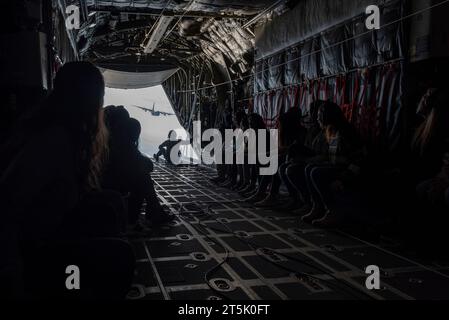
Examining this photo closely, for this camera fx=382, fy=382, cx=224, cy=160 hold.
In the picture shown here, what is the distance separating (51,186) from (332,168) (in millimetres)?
3738

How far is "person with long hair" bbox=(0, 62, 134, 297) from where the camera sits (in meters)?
1.50

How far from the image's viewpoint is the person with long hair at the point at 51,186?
4.94 ft

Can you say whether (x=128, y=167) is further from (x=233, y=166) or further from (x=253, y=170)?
(x=233, y=166)

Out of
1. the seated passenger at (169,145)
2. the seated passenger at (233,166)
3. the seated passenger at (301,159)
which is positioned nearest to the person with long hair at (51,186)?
the seated passenger at (301,159)

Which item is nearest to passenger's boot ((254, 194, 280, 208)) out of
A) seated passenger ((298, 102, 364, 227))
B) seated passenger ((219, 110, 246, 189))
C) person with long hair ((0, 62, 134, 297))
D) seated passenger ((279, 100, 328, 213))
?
seated passenger ((279, 100, 328, 213))

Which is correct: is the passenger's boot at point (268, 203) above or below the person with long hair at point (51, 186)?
below

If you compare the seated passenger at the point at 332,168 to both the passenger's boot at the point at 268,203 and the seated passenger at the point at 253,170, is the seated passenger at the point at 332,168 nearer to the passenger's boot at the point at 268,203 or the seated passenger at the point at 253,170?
the passenger's boot at the point at 268,203

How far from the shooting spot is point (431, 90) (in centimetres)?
393

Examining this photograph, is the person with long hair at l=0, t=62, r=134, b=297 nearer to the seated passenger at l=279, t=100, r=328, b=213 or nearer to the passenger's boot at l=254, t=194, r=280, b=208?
the seated passenger at l=279, t=100, r=328, b=213

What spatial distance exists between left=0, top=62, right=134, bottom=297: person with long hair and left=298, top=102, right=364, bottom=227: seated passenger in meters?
3.34

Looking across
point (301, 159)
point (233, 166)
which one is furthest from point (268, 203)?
point (233, 166)

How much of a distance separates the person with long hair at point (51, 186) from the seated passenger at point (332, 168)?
132 inches

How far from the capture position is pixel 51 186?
165 centimetres

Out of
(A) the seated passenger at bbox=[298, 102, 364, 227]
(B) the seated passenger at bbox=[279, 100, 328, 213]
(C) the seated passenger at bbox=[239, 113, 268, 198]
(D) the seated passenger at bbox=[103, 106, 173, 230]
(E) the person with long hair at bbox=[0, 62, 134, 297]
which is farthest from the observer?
(C) the seated passenger at bbox=[239, 113, 268, 198]
